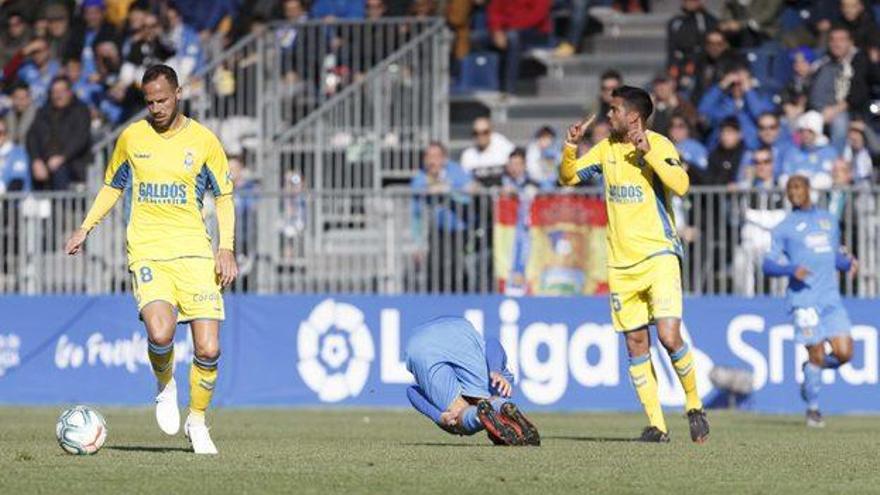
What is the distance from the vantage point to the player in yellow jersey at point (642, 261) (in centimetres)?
1565


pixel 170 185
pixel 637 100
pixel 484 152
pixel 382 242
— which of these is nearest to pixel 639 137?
pixel 637 100

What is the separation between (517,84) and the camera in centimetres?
2902

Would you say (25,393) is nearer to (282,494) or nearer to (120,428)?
(120,428)

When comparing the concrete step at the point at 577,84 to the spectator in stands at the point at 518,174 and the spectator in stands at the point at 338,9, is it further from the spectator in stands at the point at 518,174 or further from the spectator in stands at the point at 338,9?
the spectator in stands at the point at 518,174

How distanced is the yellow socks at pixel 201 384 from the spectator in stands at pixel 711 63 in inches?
500

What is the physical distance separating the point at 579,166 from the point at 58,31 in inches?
671

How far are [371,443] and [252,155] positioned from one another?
11980 mm

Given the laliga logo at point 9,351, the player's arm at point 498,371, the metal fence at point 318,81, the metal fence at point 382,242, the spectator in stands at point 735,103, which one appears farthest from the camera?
the metal fence at point 318,81

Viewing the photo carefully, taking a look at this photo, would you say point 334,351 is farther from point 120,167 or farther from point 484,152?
point 120,167

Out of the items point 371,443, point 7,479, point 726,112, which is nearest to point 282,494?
point 7,479

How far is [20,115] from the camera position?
28.4 metres

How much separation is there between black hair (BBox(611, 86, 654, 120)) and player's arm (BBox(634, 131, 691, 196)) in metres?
0.16

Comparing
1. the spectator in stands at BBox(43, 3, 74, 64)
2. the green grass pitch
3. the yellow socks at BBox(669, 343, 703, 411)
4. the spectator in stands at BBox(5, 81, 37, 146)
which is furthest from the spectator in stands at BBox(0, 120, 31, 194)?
the yellow socks at BBox(669, 343, 703, 411)

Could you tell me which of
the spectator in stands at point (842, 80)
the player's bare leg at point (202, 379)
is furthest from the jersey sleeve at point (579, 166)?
the spectator in stands at point (842, 80)
